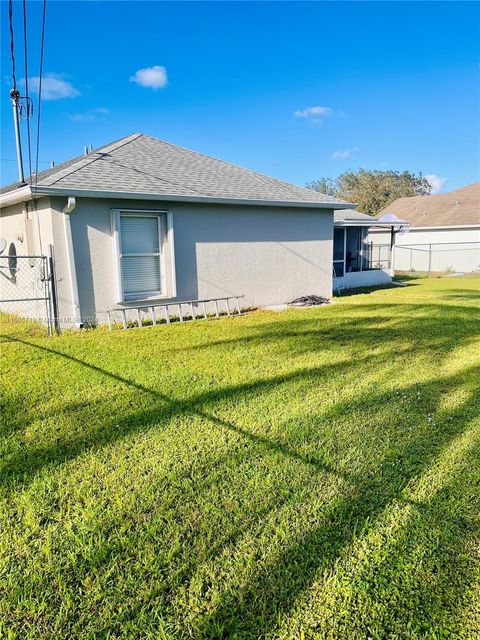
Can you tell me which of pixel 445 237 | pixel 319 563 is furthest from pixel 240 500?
pixel 445 237

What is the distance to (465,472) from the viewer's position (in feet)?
10.4

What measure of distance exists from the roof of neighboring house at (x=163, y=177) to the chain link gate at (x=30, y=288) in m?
1.53

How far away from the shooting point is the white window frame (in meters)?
8.39

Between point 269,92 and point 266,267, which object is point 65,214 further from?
point 269,92

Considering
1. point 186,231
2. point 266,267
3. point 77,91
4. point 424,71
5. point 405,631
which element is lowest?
point 405,631

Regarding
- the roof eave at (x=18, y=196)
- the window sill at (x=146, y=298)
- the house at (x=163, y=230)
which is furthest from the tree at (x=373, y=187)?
the roof eave at (x=18, y=196)

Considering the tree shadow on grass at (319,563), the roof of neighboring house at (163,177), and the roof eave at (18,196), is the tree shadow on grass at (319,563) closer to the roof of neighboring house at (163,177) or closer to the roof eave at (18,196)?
the roof of neighboring house at (163,177)

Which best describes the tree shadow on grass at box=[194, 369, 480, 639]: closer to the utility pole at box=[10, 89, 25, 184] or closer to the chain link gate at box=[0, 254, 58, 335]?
the chain link gate at box=[0, 254, 58, 335]

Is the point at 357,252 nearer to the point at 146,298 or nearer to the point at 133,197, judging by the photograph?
the point at 146,298

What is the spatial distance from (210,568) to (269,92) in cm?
2069

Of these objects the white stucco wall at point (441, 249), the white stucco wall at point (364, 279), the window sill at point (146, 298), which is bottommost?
the white stucco wall at point (364, 279)

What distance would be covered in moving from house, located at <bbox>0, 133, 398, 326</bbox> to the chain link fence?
1394cm

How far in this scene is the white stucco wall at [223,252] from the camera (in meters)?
8.19

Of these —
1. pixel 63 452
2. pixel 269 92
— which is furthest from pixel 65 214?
pixel 269 92
